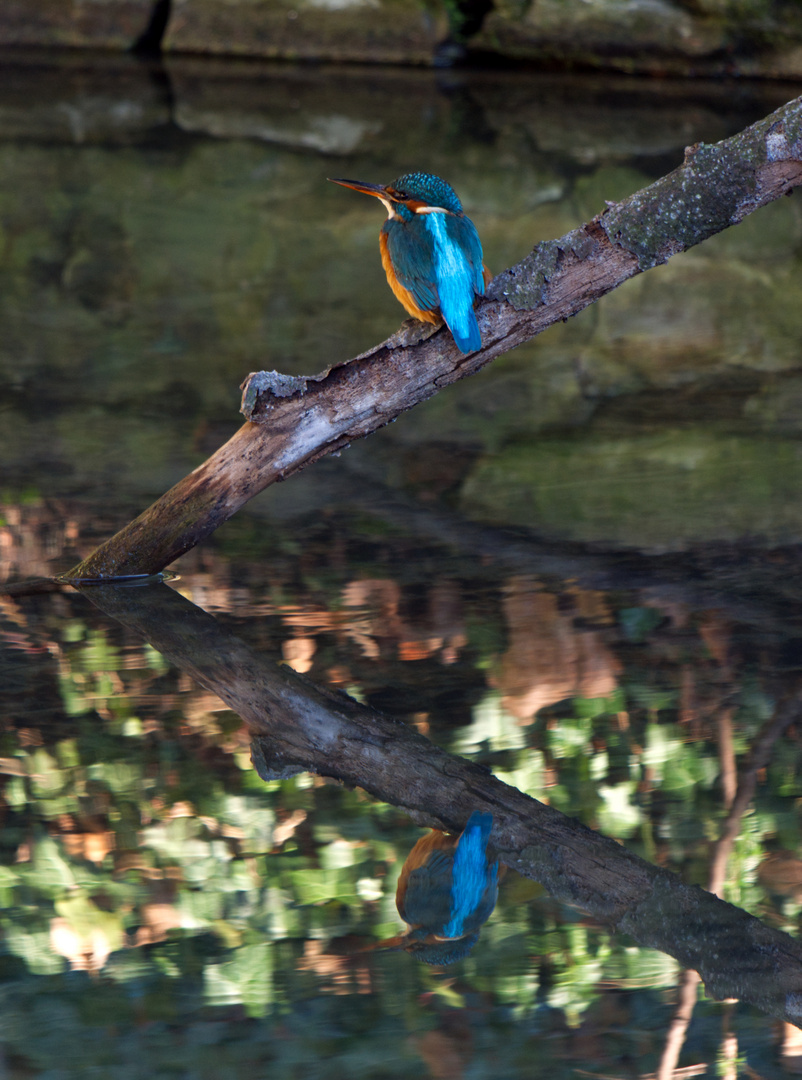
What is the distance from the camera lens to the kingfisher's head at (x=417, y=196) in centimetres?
242

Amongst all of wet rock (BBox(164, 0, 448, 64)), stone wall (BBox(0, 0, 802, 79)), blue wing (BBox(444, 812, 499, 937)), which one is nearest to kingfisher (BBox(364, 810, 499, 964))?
blue wing (BBox(444, 812, 499, 937))

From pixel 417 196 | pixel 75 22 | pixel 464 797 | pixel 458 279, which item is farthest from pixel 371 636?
pixel 75 22

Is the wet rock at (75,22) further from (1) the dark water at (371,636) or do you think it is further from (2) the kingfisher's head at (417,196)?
(2) the kingfisher's head at (417,196)

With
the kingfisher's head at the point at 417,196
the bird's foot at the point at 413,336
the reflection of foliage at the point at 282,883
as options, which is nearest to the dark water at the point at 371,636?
the reflection of foliage at the point at 282,883

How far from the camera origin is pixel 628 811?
2.03m

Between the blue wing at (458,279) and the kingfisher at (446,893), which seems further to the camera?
the blue wing at (458,279)

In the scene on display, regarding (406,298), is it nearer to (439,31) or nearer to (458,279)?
(458,279)

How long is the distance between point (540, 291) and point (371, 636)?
803 mm

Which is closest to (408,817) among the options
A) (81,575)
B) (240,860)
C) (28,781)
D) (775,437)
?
(240,860)

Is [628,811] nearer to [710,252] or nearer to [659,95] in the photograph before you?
[710,252]

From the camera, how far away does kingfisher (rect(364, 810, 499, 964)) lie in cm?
171

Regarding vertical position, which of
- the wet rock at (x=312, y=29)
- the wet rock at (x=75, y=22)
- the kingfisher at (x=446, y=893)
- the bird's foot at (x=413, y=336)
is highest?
the wet rock at (x=75, y=22)

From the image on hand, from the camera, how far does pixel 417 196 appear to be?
243 centimetres

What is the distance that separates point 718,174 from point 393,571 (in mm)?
1142
